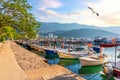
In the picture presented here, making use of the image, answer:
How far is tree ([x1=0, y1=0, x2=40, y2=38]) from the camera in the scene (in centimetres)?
4275

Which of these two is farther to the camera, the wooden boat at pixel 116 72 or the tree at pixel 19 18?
the tree at pixel 19 18

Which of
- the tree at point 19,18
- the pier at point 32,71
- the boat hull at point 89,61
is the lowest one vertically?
the boat hull at point 89,61

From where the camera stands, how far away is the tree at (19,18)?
42.8m

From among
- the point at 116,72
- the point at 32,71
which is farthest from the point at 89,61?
the point at 32,71

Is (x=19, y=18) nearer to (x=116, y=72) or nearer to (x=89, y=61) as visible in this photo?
(x=89, y=61)

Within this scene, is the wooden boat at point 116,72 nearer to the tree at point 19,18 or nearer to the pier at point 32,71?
the pier at point 32,71

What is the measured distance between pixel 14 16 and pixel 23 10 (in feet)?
7.56

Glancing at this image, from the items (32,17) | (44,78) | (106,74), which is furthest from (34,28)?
(44,78)

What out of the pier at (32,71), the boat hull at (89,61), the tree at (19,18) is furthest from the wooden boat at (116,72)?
the tree at (19,18)

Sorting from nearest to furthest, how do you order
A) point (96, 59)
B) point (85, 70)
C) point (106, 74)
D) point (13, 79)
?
point (13, 79), point (106, 74), point (85, 70), point (96, 59)

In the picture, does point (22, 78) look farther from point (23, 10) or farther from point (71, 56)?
point (23, 10)

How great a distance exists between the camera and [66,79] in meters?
16.3

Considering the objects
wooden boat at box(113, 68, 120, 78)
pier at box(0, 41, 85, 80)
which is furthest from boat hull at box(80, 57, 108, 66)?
wooden boat at box(113, 68, 120, 78)

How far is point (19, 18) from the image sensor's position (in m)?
44.6
